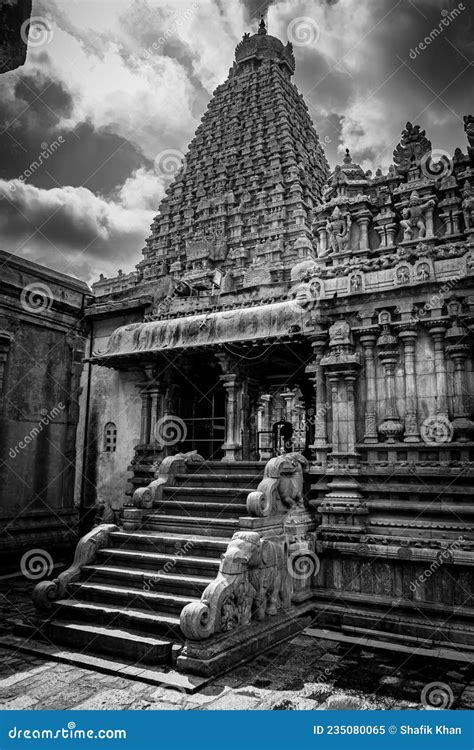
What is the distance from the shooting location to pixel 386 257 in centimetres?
977

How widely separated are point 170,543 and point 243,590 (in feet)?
5.96

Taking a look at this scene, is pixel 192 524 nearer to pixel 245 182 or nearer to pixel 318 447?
pixel 318 447

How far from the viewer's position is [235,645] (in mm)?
6301

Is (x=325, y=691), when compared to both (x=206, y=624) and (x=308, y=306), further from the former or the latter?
(x=308, y=306)

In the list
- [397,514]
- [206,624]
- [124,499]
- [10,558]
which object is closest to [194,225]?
[124,499]

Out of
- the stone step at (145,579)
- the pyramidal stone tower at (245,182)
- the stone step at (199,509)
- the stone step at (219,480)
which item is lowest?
the stone step at (145,579)

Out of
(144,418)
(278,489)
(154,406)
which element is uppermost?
(154,406)
